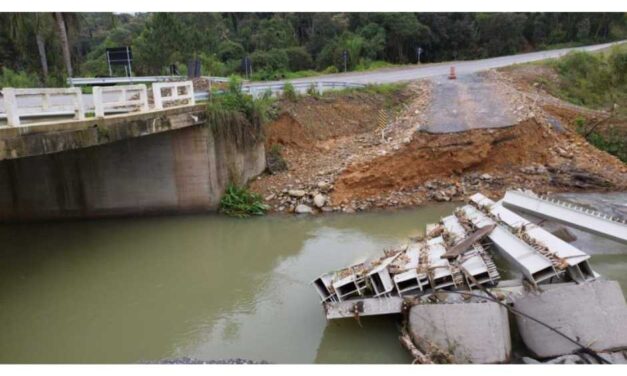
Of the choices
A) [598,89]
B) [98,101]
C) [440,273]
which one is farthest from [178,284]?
[598,89]

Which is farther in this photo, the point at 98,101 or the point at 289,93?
the point at 289,93

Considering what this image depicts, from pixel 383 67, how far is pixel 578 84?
1191 centimetres

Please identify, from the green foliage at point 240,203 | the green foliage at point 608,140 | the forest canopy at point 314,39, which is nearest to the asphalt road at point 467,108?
the green foliage at point 608,140

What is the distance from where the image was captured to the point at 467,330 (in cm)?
723

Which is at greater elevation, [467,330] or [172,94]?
[172,94]

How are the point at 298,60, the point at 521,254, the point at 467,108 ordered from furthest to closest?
the point at 298,60 < the point at 467,108 < the point at 521,254

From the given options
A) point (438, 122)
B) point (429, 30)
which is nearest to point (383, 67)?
point (429, 30)

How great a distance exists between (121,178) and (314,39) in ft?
90.2

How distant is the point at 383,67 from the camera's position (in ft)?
104

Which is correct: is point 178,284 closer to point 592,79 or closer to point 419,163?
point 419,163

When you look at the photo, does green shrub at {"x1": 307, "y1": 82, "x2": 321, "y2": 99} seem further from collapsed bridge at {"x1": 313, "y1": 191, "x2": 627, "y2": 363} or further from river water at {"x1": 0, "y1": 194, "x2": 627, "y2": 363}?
collapsed bridge at {"x1": 313, "y1": 191, "x2": 627, "y2": 363}

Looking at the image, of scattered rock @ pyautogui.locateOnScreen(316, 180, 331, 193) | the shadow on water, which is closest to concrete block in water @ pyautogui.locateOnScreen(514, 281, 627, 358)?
the shadow on water

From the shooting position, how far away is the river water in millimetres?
8305

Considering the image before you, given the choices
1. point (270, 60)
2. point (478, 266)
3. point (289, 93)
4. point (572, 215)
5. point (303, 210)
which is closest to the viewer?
point (478, 266)
